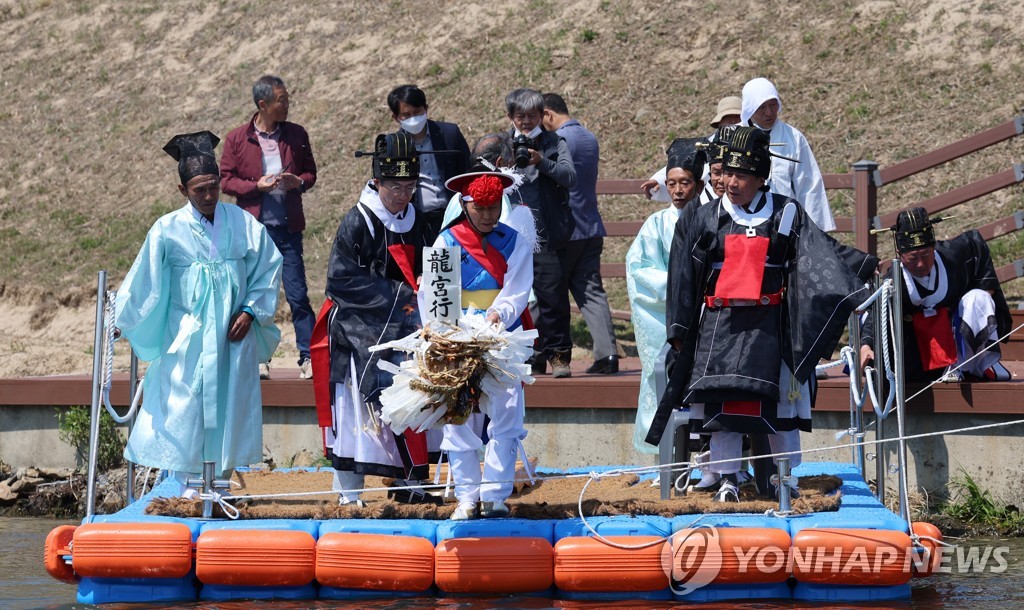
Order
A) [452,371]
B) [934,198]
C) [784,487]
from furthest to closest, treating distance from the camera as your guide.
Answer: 1. [934,198]
2. [784,487]
3. [452,371]

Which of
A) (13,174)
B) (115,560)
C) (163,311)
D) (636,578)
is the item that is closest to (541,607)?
(636,578)

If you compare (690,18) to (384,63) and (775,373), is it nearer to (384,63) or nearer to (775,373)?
(384,63)

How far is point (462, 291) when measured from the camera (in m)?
6.48

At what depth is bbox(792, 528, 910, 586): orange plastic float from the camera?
5.89m

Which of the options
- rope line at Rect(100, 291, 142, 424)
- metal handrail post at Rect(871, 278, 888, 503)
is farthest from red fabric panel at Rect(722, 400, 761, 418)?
rope line at Rect(100, 291, 142, 424)

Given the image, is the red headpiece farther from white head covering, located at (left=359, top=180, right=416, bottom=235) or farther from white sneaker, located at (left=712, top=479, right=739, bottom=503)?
white sneaker, located at (left=712, top=479, right=739, bottom=503)

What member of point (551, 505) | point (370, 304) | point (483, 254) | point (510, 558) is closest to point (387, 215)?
point (370, 304)

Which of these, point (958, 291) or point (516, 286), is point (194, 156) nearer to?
point (516, 286)

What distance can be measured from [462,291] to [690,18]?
39.4ft

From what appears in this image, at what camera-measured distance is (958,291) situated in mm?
8062

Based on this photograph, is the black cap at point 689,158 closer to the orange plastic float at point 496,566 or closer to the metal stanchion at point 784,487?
the metal stanchion at point 784,487

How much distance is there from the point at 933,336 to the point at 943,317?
0.12m

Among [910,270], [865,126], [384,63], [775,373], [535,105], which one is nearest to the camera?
[775,373]

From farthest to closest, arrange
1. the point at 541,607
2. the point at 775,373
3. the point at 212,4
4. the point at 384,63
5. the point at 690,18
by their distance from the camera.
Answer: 1. the point at 212,4
2. the point at 384,63
3. the point at 690,18
4. the point at 775,373
5. the point at 541,607
